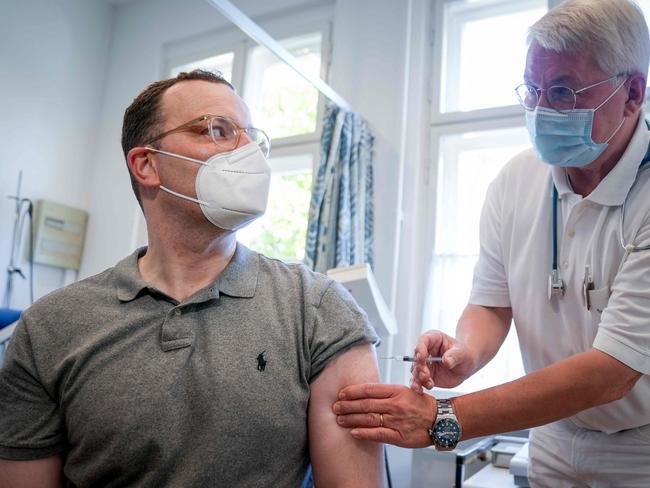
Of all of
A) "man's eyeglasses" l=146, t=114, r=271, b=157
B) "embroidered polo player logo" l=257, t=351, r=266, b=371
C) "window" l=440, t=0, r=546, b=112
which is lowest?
"embroidered polo player logo" l=257, t=351, r=266, b=371

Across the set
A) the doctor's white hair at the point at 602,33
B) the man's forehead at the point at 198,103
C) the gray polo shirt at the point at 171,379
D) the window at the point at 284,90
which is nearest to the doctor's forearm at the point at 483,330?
the gray polo shirt at the point at 171,379

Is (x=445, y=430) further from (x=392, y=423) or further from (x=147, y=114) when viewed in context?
(x=147, y=114)

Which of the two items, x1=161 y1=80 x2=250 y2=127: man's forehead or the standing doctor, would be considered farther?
x1=161 y1=80 x2=250 y2=127: man's forehead

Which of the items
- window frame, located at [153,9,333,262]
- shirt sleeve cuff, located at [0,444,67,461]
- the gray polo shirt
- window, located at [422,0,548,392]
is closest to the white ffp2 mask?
the gray polo shirt

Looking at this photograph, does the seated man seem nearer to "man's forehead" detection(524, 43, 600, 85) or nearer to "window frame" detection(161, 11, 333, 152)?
"man's forehead" detection(524, 43, 600, 85)

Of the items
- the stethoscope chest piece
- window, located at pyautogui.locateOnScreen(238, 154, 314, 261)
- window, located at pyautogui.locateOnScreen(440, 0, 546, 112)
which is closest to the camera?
the stethoscope chest piece

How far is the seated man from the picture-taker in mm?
1003

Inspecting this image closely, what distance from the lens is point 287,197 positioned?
386 cm

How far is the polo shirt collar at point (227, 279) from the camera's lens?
1.15m

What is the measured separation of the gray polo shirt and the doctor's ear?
227 mm

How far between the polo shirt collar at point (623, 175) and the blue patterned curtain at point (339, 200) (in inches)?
73.3

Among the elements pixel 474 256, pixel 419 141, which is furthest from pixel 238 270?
pixel 419 141

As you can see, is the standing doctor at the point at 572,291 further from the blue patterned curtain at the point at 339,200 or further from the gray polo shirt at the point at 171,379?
the blue patterned curtain at the point at 339,200

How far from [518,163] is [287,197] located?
254cm
